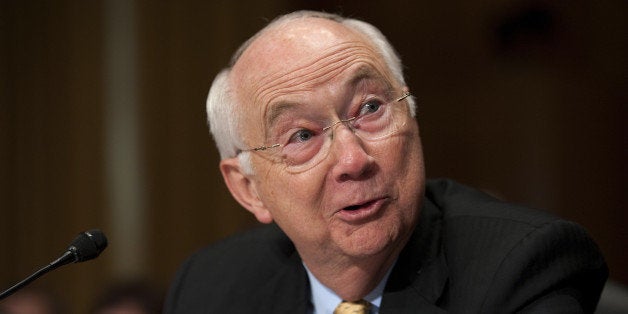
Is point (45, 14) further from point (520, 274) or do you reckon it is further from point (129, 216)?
point (520, 274)

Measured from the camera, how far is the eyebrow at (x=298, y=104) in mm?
1967

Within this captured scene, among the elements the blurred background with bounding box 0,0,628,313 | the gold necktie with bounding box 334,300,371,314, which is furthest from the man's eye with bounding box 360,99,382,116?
the blurred background with bounding box 0,0,628,313

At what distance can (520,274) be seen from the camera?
182 centimetres

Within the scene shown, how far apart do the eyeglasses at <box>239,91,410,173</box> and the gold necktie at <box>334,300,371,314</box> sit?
35 centimetres

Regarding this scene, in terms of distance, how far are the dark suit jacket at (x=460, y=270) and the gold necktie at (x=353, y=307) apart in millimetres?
71

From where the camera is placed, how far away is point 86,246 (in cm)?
187

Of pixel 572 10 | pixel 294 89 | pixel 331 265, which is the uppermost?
pixel 294 89

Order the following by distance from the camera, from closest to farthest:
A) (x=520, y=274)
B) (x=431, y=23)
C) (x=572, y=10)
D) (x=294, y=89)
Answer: (x=520, y=274) < (x=294, y=89) < (x=572, y=10) < (x=431, y=23)

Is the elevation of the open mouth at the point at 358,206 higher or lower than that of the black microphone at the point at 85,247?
lower

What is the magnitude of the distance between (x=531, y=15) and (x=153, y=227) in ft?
7.97

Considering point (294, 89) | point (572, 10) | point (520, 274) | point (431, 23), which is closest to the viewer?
point (520, 274)

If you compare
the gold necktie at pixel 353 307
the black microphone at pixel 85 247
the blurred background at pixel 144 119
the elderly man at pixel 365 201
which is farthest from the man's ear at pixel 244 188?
the blurred background at pixel 144 119

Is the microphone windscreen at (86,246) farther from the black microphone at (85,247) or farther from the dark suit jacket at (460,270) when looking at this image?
the dark suit jacket at (460,270)

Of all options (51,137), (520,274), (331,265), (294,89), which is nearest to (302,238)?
(331,265)
